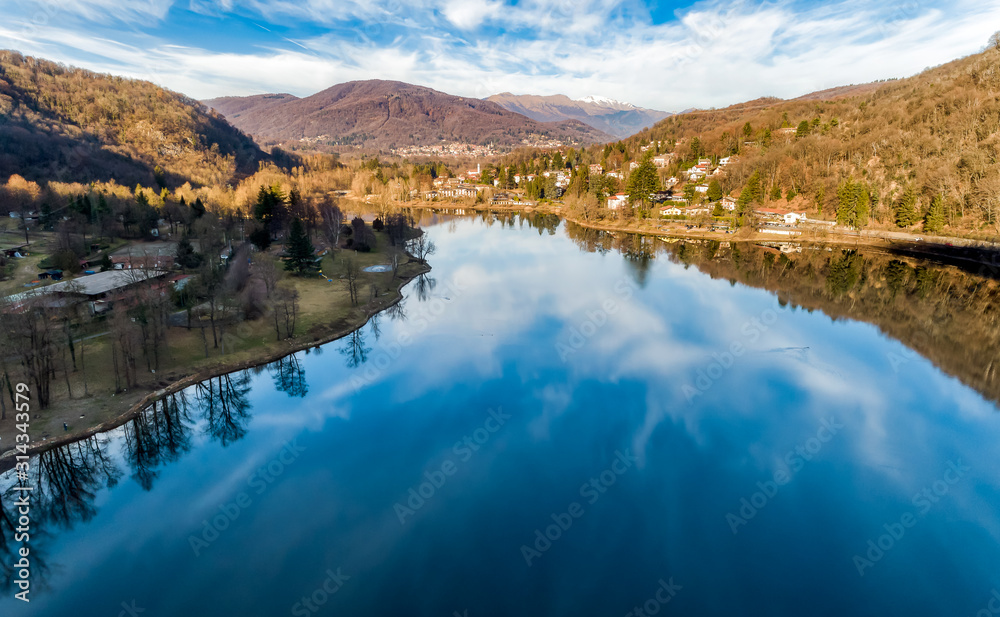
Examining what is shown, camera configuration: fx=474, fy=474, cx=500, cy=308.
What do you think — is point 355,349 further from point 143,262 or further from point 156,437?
point 143,262

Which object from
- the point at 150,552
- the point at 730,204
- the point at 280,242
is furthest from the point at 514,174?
the point at 150,552

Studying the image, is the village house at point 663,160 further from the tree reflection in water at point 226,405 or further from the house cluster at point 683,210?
the tree reflection in water at point 226,405

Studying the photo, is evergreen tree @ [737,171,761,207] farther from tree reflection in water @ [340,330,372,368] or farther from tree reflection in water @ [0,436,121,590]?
tree reflection in water @ [0,436,121,590]

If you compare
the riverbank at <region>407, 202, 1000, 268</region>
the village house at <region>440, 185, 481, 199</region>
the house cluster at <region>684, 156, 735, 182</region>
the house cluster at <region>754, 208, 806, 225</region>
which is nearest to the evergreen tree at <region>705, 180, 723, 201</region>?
the house cluster at <region>754, 208, 806, 225</region>

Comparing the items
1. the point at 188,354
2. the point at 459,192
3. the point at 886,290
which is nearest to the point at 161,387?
the point at 188,354

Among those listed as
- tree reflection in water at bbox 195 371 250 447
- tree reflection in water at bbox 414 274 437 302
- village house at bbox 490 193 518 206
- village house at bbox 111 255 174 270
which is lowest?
tree reflection in water at bbox 195 371 250 447
